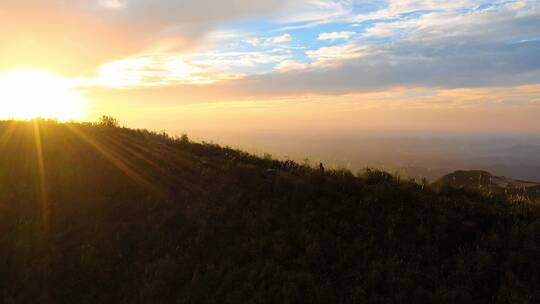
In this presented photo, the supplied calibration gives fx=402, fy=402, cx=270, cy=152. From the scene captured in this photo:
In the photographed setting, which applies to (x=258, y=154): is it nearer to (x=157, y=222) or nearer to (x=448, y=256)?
(x=157, y=222)

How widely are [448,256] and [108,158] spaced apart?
433 inches

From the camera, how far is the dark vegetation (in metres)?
8.04

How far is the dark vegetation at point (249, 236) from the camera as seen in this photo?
8.04m

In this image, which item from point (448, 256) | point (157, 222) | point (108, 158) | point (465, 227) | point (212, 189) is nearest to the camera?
point (448, 256)

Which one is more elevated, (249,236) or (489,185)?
(489,185)

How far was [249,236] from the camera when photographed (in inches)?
382

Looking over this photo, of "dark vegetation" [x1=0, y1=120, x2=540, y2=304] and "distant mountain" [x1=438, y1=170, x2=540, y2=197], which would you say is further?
"distant mountain" [x1=438, y1=170, x2=540, y2=197]

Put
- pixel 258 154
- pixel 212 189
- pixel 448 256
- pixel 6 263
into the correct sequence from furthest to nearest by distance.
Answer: pixel 258 154 → pixel 212 189 → pixel 6 263 → pixel 448 256

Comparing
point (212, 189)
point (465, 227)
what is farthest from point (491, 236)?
point (212, 189)

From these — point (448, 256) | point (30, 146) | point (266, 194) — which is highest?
point (30, 146)

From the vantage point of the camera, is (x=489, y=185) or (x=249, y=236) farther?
(x=489, y=185)

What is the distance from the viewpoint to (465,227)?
9.05m

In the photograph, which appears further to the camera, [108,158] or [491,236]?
[108,158]

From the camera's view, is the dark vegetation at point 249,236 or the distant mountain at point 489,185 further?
the distant mountain at point 489,185
